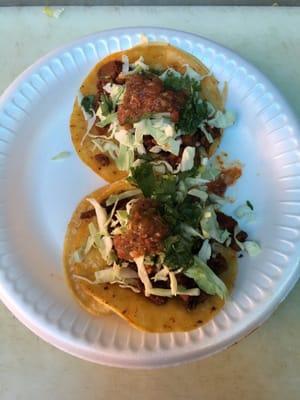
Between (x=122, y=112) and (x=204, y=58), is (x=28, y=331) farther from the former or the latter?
(x=204, y=58)

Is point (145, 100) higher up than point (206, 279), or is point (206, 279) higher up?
point (145, 100)

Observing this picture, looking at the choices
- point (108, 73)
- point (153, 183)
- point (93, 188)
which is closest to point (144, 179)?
point (153, 183)

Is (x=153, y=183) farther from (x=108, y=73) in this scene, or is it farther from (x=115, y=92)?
(x=108, y=73)

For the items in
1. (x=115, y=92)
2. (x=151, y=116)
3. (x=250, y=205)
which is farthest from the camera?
(x=115, y=92)

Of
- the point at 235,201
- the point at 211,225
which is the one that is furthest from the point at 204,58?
the point at 211,225

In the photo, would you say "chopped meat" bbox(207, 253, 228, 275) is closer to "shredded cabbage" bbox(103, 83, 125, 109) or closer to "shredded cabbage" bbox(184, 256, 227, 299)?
"shredded cabbage" bbox(184, 256, 227, 299)

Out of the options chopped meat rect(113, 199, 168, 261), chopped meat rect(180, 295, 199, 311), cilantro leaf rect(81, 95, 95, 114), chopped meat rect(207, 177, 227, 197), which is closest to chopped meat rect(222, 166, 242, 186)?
chopped meat rect(207, 177, 227, 197)
